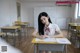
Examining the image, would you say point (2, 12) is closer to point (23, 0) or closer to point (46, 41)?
point (23, 0)

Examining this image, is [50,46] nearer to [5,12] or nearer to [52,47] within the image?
[52,47]

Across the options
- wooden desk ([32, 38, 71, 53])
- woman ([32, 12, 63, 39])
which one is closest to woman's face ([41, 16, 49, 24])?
woman ([32, 12, 63, 39])

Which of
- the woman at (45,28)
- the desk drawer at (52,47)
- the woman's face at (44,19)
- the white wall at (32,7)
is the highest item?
the white wall at (32,7)

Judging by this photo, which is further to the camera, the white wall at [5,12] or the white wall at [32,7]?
the white wall at [32,7]

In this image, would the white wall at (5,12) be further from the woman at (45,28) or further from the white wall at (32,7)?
the woman at (45,28)

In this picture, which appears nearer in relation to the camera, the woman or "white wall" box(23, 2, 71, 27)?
the woman

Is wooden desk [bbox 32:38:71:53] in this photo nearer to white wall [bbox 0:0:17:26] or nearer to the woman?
the woman

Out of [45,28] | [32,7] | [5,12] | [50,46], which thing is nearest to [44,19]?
[45,28]

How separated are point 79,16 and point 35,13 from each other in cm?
481

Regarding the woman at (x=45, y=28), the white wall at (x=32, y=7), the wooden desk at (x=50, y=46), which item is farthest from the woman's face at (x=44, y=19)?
Answer: the white wall at (x=32, y=7)

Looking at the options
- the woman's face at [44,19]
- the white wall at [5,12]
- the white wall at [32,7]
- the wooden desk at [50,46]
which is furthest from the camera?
the white wall at [32,7]

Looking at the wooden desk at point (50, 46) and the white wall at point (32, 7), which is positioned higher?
the white wall at point (32, 7)

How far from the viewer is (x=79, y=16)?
1188 centimetres

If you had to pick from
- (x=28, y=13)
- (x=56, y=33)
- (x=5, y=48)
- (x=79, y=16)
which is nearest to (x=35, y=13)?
(x=28, y=13)
